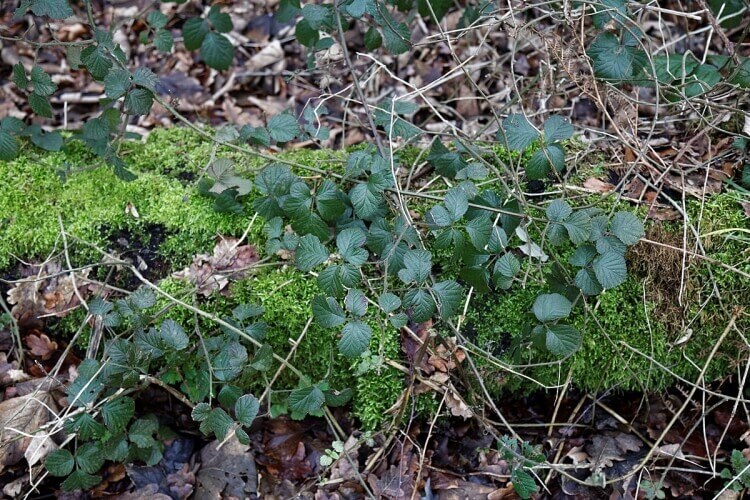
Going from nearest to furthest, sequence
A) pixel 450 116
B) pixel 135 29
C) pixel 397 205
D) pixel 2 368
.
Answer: pixel 397 205, pixel 2 368, pixel 450 116, pixel 135 29

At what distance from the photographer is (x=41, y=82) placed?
8.48 ft

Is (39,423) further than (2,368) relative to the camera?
No

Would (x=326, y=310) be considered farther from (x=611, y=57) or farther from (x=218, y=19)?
(x=218, y=19)

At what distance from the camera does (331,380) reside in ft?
8.32

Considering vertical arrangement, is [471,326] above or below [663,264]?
below

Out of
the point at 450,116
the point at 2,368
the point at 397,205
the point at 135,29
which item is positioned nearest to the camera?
the point at 397,205

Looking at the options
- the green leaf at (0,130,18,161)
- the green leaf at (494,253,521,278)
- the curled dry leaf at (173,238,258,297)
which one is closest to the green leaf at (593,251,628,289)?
the green leaf at (494,253,521,278)

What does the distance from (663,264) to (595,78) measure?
0.80 metres

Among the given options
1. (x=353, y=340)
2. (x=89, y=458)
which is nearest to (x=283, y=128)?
(x=353, y=340)

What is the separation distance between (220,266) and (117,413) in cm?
71

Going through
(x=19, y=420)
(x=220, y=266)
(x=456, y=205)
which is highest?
(x=456, y=205)

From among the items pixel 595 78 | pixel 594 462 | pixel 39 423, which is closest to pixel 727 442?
pixel 594 462

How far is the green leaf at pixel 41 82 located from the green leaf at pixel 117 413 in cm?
131

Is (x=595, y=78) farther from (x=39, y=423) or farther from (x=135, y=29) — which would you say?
(x=135, y=29)
